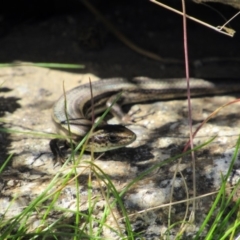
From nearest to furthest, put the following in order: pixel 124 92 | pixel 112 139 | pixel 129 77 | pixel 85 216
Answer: pixel 85 216, pixel 112 139, pixel 124 92, pixel 129 77

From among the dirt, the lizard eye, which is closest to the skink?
the dirt

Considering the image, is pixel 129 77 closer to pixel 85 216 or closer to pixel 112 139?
pixel 112 139

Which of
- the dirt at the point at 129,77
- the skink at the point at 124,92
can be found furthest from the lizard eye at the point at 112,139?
the skink at the point at 124,92

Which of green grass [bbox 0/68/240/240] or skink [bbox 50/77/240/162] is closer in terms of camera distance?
green grass [bbox 0/68/240/240]

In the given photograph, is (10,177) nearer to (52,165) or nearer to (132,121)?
(52,165)

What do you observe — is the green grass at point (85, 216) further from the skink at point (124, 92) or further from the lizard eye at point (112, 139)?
the skink at point (124, 92)

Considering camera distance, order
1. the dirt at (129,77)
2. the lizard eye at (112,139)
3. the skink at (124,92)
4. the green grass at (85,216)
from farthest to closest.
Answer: the skink at (124,92) → the lizard eye at (112,139) → the dirt at (129,77) → the green grass at (85,216)

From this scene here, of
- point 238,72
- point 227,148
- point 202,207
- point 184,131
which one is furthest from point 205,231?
point 238,72

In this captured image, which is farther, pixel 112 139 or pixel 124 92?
pixel 124 92

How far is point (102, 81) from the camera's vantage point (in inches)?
220

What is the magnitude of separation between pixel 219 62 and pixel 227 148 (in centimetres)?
191

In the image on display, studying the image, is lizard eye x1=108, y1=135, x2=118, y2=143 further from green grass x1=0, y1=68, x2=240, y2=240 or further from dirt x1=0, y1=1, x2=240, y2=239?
green grass x1=0, y1=68, x2=240, y2=240

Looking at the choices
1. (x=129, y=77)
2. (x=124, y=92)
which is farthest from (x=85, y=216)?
(x=129, y=77)

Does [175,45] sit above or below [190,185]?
above
